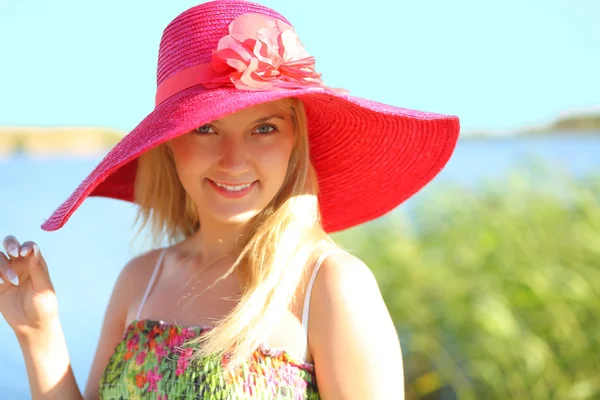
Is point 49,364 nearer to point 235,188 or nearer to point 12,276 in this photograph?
point 12,276

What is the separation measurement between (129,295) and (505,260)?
2196mm

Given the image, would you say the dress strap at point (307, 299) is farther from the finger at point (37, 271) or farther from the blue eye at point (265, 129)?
the finger at point (37, 271)

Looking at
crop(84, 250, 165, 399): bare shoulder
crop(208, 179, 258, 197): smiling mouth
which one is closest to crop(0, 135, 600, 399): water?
crop(84, 250, 165, 399): bare shoulder

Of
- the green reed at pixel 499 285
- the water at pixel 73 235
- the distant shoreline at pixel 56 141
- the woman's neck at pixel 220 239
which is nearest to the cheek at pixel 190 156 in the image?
the woman's neck at pixel 220 239

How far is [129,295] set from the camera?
2.18 m

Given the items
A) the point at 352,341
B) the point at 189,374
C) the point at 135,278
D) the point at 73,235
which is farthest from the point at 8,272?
the point at 73,235

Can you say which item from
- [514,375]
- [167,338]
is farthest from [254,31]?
[514,375]

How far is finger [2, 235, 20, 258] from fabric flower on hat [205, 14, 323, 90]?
0.60m

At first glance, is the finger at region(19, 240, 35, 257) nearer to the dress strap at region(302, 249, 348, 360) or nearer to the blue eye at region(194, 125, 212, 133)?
the blue eye at region(194, 125, 212, 133)

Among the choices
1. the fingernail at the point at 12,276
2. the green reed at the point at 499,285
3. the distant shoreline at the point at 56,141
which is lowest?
the green reed at the point at 499,285

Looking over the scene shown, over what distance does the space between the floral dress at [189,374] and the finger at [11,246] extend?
348mm

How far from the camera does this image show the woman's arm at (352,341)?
167 cm

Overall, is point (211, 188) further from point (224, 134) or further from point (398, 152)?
point (398, 152)

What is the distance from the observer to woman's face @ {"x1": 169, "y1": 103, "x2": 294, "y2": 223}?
5.97 ft
